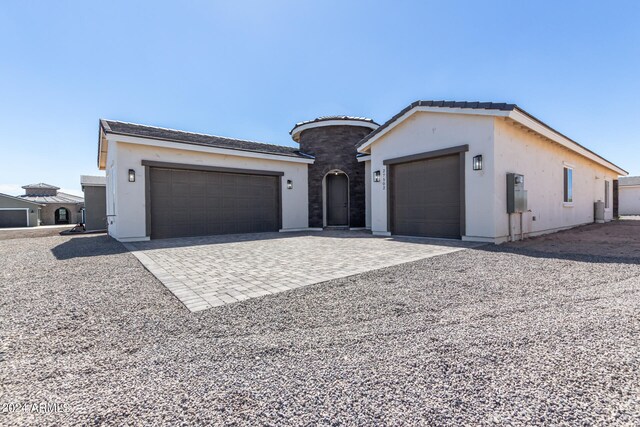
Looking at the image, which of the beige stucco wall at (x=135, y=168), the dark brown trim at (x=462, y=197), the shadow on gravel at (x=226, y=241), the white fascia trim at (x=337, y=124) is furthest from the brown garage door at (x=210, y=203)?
the dark brown trim at (x=462, y=197)

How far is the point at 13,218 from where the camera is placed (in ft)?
89.0

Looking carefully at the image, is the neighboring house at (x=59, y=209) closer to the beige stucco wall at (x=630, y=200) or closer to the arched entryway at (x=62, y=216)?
the arched entryway at (x=62, y=216)

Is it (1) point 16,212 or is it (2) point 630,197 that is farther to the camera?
(1) point 16,212

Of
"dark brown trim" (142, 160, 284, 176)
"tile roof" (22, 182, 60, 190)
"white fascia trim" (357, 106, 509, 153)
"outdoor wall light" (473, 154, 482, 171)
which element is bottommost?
"outdoor wall light" (473, 154, 482, 171)

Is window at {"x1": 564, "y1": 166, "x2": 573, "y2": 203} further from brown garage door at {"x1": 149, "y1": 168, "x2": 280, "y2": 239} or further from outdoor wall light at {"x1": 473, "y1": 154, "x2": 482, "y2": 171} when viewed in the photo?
brown garage door at {"x1": 149, "y1": 168, "x2": 280, "y2": 239}

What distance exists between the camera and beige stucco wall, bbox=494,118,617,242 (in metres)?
7.66

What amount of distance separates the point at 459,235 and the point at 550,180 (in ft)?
16.4

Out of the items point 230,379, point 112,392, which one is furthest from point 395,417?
point 112,392

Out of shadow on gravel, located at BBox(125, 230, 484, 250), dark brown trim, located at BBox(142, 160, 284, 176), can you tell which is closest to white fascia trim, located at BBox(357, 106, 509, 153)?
shadow on gravel, located at BBox(125, 230, 484, 250)

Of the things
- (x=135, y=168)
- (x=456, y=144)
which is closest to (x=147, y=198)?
(x=135, y=168)

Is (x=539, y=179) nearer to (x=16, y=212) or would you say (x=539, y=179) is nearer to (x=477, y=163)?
(x=477, y=163)

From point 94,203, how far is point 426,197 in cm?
1811

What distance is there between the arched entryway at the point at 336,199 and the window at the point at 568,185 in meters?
8.89

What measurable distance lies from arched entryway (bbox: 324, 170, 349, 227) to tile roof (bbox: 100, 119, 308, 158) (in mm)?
1860
